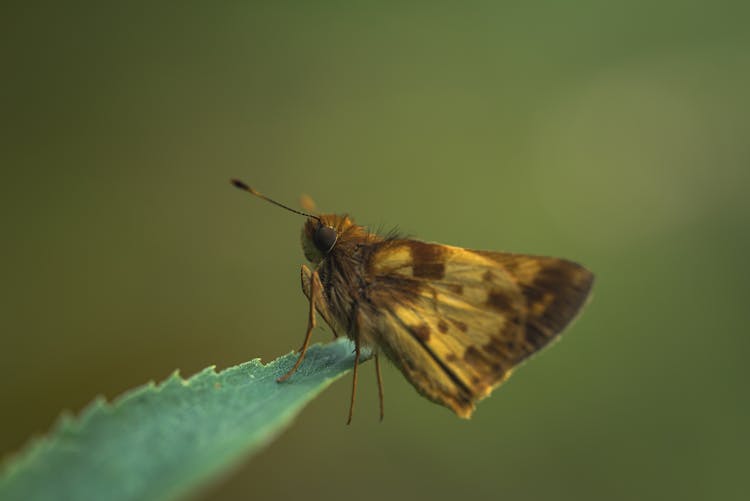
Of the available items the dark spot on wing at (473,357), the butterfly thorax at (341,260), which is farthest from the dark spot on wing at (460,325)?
the butterfly thorax at (341,260)

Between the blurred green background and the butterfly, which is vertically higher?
the blurred green background

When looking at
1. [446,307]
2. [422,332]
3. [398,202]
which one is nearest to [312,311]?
[422,332]

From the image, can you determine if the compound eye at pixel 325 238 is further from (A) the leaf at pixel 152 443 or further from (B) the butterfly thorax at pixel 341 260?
(A) the leaf at pixel 152 443

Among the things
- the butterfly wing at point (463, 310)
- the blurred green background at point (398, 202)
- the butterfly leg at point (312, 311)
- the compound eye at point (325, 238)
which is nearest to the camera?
the butterfly leg at point (312, 311)

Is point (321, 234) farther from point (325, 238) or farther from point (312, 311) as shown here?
point (312, 311)

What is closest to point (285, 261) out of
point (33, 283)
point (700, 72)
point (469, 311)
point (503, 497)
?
point (33, 283)

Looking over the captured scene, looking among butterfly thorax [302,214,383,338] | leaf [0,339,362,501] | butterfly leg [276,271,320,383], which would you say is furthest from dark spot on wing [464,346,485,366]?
leaf [0,339,362,501]

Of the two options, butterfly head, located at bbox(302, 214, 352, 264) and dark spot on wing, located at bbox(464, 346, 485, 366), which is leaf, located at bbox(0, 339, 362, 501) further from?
butterfly head, located at bbox(302, 214, 352, 264)

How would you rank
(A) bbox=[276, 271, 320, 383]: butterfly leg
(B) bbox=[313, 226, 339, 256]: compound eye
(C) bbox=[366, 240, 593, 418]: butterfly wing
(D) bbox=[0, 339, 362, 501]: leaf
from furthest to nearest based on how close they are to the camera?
(B) bbox=[313, 226, 339, 256]: compound eye → (C) bbox=[366, 240, 593, 418]: butterfly wing → (A) bbox=[276, 271, 320, 383]: butterfly leg → (D) bbox=[0, 339, 362, 501]: leaf
